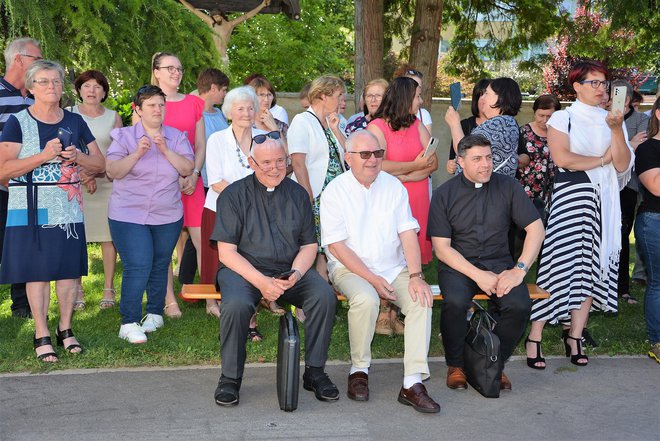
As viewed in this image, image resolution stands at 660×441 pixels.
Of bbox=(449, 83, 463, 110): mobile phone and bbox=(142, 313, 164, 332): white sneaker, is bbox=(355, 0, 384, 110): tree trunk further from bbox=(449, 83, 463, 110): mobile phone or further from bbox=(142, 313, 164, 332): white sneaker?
bbox=(142, 313, 164, 332): white sneaker

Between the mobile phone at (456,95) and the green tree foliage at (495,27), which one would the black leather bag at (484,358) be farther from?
A: the green tree foliage at (495,27)

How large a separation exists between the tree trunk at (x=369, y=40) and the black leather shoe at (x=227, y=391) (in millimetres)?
6043

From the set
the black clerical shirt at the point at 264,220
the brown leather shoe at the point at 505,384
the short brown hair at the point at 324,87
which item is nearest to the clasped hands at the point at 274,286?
the black clerical shirt at the point at 264,220

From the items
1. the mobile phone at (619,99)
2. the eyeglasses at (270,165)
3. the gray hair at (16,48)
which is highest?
the gray hair at (16,48)

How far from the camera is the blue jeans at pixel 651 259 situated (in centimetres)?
612

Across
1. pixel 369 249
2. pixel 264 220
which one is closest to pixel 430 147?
pixel 369 249

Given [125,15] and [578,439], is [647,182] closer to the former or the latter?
[578,439]

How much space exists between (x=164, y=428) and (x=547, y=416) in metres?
2.27

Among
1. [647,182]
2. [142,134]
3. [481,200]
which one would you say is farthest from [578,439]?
[142,134]

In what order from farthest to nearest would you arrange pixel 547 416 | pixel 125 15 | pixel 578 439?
pixel 125 15 < pixel 547 416 < pixel 578 439

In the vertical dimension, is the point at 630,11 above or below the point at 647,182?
above

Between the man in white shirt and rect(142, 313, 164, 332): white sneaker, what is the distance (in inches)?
67.2

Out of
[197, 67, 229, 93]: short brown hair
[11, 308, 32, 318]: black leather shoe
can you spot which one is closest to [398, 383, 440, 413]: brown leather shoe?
[197, 67, 229, 93]: short brown hair

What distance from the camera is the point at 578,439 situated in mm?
4613
